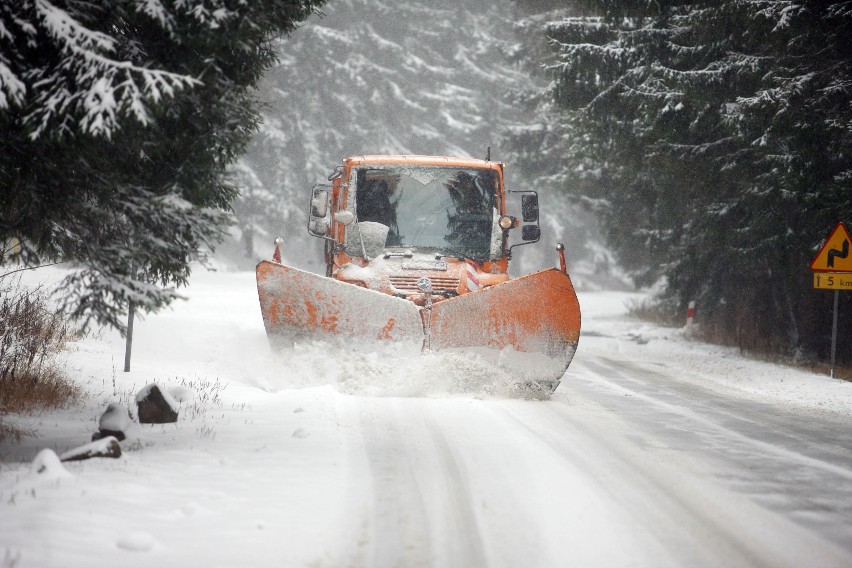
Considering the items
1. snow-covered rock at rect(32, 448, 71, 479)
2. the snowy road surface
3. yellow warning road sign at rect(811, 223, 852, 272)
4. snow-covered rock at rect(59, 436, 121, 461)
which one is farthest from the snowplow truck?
yellow warning road sign at rect(811, 223, 852, 272)

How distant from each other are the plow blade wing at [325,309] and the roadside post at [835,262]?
6.35m

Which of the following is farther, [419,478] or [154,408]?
[154,408]

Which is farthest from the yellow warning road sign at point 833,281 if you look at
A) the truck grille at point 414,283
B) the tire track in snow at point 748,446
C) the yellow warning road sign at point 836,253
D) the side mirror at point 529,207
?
the truck grille at point 414,283

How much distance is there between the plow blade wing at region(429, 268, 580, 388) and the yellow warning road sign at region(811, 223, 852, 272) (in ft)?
16.2

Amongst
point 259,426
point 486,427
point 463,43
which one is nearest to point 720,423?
point 486,427

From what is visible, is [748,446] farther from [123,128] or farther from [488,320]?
[123,128]

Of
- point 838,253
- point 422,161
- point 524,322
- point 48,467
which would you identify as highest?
point 422,161

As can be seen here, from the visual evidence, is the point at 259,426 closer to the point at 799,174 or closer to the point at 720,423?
the point at 720,423

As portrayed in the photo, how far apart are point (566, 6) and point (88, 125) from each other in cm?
2165

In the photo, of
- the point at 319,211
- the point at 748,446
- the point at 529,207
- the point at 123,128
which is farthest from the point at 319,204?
the point at 748,446

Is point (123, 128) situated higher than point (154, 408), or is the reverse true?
point (123, 128)

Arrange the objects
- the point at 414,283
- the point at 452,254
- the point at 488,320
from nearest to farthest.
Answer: the point at 488,320, the point at 414,283, the point at 452,254

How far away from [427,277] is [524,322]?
143 cm

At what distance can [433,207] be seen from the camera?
9.65m
